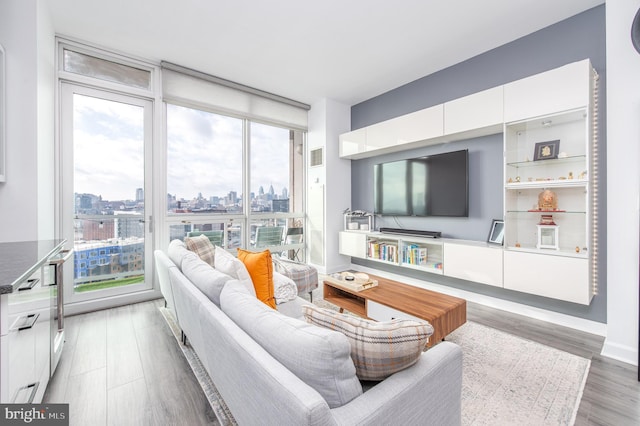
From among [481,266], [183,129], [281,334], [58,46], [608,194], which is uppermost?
[58,46]

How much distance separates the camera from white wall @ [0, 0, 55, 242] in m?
2.04

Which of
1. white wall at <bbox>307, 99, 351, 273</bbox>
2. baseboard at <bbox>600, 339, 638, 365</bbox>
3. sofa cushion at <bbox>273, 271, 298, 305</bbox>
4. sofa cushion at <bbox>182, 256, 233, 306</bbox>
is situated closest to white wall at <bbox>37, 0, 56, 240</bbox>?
sofa cushion at <bbox>182, 256, 233, 306</bbox>

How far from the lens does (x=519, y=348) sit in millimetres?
2162

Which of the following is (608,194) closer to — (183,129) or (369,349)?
(369,349)

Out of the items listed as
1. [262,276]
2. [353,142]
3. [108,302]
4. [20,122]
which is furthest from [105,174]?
[353,142]

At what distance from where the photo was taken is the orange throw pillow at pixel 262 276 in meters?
1.89

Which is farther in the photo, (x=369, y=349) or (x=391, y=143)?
(x=391, y=143)

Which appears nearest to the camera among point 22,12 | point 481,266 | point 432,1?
point 22,12

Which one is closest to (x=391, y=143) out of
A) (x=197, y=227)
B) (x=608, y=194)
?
(x=608, y=194)

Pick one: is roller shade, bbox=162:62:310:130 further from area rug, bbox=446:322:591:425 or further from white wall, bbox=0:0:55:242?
area rug, bbox=446:322:591:425

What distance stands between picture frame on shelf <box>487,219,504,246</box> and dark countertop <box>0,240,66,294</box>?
3607mm

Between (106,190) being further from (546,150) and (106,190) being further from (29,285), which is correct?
(546,150)

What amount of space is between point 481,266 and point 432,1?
2.56m

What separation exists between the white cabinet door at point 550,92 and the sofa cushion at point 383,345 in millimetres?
2617
